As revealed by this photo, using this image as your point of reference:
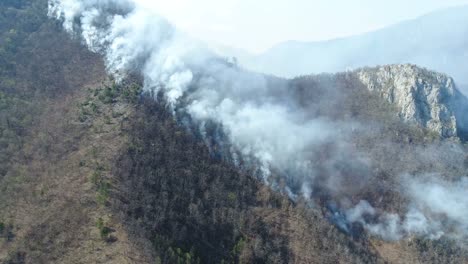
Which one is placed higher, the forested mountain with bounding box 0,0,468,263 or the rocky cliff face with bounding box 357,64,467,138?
the rocky cliff face with bounding box 357,64,467,138

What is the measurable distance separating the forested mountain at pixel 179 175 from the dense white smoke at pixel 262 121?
109 cm

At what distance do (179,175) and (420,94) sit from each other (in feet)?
321

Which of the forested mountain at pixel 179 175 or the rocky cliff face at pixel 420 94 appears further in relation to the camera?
the rocky cliff face at pixel 420 94

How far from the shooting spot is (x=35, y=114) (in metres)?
127

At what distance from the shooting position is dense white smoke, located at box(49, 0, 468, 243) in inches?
5113

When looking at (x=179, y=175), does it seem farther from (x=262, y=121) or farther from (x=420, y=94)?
(x=420, y=94)

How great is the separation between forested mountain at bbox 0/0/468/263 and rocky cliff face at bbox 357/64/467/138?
0.50 meters

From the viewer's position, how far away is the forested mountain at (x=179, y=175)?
304ft

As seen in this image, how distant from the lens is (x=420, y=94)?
174875 millimetres

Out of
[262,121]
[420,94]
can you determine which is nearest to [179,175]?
[262,121]

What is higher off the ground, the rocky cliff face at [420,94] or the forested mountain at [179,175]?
the rocky cliff face at [420,94]

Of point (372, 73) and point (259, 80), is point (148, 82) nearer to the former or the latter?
point (259, 80)

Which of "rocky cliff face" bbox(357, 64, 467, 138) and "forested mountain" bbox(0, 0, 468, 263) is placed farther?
"rocky cliff face" bbox(357, 64, 467, 138)

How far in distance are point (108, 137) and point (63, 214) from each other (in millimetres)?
25969
